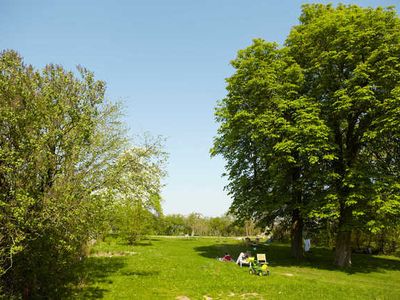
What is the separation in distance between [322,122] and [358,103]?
9.79ft

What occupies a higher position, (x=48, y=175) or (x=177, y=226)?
(x=48, y=175)

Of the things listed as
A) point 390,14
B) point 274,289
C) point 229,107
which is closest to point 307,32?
point 390,14

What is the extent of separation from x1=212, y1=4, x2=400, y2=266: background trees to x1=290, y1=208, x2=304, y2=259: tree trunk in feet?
0.31

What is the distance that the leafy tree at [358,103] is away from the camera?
910 inches

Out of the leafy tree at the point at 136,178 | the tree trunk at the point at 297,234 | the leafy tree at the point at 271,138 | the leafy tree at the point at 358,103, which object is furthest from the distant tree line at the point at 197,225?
the leafy tree at the point at 136,178

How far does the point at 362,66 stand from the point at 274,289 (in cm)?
1678

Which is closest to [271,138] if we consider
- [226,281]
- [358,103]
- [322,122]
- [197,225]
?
[322,122]

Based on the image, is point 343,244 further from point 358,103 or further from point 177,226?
point 177,226

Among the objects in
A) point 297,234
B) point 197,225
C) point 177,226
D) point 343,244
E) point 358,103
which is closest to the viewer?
point 358,103

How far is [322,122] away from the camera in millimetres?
24078

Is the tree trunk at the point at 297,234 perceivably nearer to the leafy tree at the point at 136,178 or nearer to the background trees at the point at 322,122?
the background trees at the point at 322,122

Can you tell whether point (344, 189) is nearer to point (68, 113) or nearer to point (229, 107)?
point (229, 107)

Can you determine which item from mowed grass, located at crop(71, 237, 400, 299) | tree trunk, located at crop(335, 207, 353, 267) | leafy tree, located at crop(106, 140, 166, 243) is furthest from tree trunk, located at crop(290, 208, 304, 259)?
leafy tree, located at crop(106, 140, 166, 243)

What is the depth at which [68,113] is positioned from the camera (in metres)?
14.6
